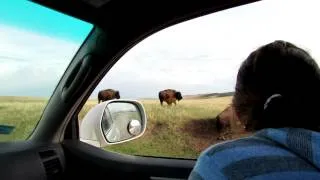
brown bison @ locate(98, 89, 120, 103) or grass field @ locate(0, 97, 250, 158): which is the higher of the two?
brown bison @ locate(98, 89, 120, 103)

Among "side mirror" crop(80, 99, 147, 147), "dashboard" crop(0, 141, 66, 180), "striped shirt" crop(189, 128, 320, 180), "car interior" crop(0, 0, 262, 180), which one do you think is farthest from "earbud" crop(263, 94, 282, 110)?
"side mirror" crop(80, 99, 147, 147)

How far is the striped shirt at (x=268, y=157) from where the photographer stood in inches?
65.1

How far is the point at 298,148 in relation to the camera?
1.69 meters

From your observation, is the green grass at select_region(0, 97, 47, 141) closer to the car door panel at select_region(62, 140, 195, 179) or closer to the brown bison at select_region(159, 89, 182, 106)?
the car door panel at select_region(62, 140, 195, 179)

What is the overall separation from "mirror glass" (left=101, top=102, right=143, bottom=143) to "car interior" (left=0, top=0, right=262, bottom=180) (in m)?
0.20

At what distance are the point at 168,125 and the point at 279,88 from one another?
6.65ft

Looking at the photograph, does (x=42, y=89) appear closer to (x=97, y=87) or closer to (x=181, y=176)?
(x=97, y=87)

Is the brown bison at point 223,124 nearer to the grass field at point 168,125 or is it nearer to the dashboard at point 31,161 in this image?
the grass field at point 168,125

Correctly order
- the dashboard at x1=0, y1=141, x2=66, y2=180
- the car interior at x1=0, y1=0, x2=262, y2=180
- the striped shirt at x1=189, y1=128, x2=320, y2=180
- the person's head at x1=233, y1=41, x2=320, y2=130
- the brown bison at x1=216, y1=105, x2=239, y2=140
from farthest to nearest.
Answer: the brown bison at x1=216, y1=105, x2=239, y2=140 → the car interior at x1=0, y1=0, x2=262, y2=180 → the dashboard at x1=0, y1=141, x2=66, y2=180 → the person's head at x1=233, y1=41, x2=320, y2=130 → the striped shirt at x1=189, y1=128, x2=320, y2=180

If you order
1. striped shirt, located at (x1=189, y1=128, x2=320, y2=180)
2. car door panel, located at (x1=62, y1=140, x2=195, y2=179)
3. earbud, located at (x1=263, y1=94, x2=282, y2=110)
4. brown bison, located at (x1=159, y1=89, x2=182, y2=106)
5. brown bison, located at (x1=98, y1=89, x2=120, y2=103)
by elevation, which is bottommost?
car door panel, located at (x1=62, y1=140, x2=195, y2=179)

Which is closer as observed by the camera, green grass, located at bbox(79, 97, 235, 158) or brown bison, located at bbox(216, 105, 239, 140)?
brown bison, located at bbox(216, 105, 239, 140)

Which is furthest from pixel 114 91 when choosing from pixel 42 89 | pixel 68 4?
pixel 68 4

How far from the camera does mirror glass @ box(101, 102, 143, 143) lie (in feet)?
12.6

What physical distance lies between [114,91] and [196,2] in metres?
0.84
